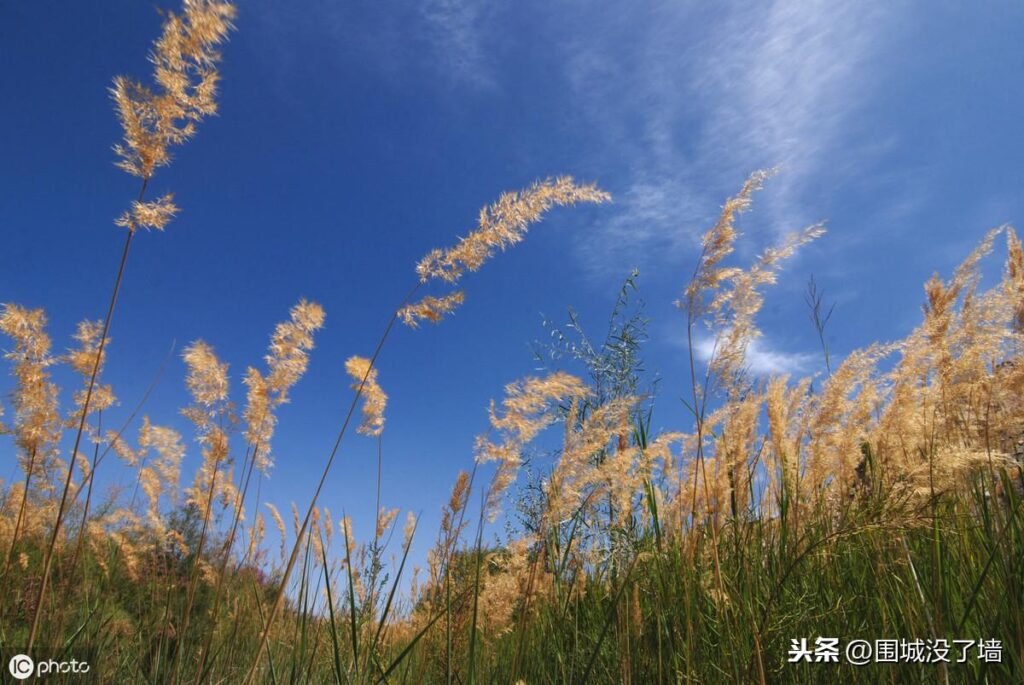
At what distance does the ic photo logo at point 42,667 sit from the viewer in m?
2.31

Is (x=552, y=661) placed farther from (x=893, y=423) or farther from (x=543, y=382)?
(x=893, y=423)

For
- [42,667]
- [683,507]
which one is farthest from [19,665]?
[683,507]

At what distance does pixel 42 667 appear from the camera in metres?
2.71

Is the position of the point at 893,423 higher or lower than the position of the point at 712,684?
higher

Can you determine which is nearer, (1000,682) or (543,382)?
(1000,682)

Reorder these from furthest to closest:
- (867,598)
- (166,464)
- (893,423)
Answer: (166,464) < (893,423) < (867,598)

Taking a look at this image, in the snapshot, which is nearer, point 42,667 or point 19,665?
point 19,665

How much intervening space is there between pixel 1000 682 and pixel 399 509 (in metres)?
2.82

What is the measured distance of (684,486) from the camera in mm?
3072

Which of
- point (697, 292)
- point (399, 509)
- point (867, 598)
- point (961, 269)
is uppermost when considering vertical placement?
point (961, 269)

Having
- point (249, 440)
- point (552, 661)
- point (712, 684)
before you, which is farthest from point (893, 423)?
point (249, 440)

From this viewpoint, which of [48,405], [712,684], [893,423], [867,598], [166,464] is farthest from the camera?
[166,464]

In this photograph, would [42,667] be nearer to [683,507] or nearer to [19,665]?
[19,665]

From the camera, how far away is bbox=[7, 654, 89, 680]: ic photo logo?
2.31m
